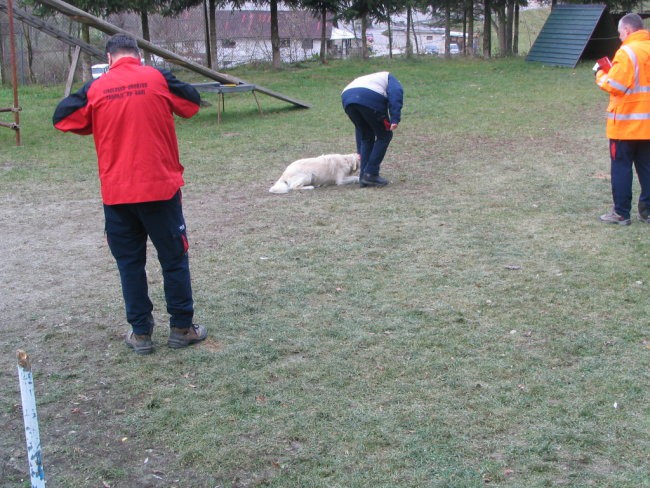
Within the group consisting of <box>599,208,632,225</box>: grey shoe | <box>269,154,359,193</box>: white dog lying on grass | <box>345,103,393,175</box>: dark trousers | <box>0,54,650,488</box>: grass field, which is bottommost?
<box>0,54,650,488</box>: grass field

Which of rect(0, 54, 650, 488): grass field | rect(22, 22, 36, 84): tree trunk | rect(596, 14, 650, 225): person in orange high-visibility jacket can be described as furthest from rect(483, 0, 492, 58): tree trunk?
rect(596, 14, 650, 225): person in orange high-visibility jacket

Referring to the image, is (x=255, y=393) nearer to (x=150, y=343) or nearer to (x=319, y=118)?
(x=150, y=343)

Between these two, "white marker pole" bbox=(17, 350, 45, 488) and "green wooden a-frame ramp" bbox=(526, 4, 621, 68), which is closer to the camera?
"white marker pole" bbox=(17, 350, 45, 488)

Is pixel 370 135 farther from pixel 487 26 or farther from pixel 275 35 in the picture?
pixel 487 26

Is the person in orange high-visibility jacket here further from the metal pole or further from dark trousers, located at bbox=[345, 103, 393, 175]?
the metal pole

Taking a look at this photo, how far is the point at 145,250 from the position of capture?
14.7 feet

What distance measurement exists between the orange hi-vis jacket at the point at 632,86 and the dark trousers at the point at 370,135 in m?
2.62

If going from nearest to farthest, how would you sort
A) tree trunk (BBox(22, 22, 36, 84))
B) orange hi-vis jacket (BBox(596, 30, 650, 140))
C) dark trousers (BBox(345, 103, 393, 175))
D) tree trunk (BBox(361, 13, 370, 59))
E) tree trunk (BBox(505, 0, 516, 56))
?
orange hi-vis jacket (BBox(596, 30, 650, 140))
dark trousers (BBox(345, 103, 393, 175))
tree trunk (BBox(22, 22, 36, 84))
tree trunk (BBox(361, 13, 370, 59))
tree trunk (BBox(505, 0, 516, 56))

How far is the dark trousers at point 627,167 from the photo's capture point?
22.6 ft

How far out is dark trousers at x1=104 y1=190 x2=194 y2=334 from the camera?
14.1ft

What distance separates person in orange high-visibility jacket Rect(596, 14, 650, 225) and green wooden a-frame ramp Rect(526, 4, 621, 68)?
15275mm

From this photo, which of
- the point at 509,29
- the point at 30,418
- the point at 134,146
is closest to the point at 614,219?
the point at 134,146

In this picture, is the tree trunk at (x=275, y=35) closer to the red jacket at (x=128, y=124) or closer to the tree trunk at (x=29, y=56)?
the tree trunk at (x=29, y=56)

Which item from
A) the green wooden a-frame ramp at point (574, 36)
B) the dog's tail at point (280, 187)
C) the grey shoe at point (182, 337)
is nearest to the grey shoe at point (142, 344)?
the grey shoe at point (182, 337)
